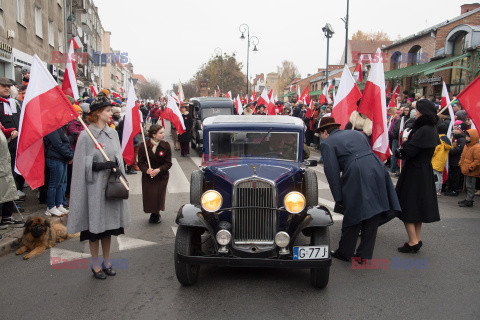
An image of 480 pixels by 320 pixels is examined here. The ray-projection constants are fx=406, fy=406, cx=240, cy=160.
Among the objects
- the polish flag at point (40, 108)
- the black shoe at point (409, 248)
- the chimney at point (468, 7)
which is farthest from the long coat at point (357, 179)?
the chimney at point (468, 7)

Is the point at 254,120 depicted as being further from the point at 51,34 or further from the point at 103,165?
the point at 51,34

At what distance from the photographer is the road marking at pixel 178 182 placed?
970 cm

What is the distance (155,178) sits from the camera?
672 centimetres

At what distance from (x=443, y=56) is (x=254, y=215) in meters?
22.8

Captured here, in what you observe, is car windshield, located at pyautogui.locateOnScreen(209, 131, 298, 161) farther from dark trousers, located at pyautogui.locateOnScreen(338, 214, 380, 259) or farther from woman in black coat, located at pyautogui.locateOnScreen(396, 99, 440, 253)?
woman in black coat, located at pyautogui.locateOnScreen(396, 99, 440, 253)

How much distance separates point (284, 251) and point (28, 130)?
10.5 ft

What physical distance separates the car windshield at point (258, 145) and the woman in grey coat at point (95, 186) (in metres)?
1.37

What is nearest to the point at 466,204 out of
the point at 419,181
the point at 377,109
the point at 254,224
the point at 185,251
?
the point at 377,109

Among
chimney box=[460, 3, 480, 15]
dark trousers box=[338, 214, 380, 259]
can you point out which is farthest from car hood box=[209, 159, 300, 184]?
chimney box=[460, 3, 480, 15]

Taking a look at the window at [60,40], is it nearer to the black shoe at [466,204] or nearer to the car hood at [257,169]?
the car hood at [257,169]

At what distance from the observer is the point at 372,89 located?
6.34 m

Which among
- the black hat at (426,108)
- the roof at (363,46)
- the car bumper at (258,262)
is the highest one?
the roof at (363,46)

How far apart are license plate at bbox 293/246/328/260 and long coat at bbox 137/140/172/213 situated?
10.9 feet

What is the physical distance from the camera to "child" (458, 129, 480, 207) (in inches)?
314
